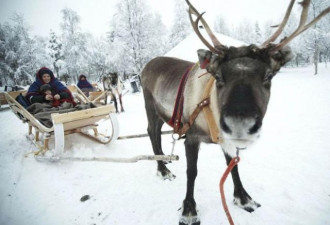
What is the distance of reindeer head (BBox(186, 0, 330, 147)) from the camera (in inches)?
49.8

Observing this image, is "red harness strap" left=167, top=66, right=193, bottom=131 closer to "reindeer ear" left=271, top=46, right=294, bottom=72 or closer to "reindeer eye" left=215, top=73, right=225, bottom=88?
"reindeer eye" left=215, top=73, right=225, bottom=88

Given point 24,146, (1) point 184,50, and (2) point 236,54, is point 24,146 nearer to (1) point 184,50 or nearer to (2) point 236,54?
(2) point 236,54

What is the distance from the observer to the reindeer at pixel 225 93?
51.1 inches

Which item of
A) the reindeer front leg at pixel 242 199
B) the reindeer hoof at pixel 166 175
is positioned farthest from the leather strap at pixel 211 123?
the reindeer hoof at pixel 166 175

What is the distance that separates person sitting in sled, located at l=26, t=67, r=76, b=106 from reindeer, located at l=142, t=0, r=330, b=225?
2.61m

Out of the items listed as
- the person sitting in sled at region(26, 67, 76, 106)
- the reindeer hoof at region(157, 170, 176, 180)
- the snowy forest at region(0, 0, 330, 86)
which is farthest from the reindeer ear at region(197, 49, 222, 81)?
the snowy forest at region(0, 0, 330, 86)

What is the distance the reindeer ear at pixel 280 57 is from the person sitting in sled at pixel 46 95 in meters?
4.21

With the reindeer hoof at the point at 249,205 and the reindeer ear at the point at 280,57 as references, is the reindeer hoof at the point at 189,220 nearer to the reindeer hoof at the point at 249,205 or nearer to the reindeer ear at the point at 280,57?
the reindeer hoof at the point at 249,205

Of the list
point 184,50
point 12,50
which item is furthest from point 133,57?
point 12,50

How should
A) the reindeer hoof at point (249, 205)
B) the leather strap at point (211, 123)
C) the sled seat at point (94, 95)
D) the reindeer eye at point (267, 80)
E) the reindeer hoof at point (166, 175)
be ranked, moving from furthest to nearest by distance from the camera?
the sled seat at point (94, 95), the reindeer hoof at point (166, 175), the reindeer hoof at point (249, 205), the leather strap at point (211, 123), the reindeer eye at point (267, 80)

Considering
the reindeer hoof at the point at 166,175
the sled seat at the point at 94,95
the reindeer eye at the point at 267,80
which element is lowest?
the reindeer hoof at the point at 166,175

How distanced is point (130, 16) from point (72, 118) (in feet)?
64.7

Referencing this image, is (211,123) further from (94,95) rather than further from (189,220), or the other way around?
(94,95)

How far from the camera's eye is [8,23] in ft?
86.3
